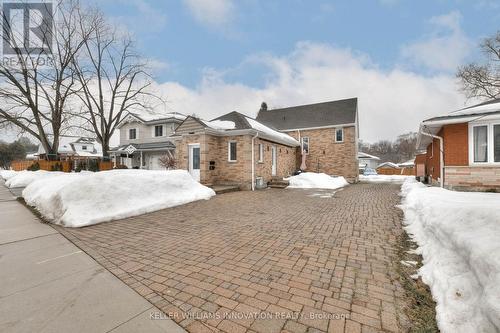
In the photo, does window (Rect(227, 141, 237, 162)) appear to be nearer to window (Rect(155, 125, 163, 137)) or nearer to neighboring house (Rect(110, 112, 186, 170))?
neighboring house (Rect(110, 112, 186, 170))

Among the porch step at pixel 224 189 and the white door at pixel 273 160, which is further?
the white door at pixel 273 160

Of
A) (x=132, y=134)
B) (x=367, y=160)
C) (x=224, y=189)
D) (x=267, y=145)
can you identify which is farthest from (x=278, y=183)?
(x=367, y=160)

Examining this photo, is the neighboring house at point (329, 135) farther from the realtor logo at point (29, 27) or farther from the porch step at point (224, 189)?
the realtor logo at point (29, 27)

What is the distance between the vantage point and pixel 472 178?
7.91 meters

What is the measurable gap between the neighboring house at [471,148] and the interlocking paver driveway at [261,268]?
15.5ft

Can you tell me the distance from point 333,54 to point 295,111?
7.44 meters

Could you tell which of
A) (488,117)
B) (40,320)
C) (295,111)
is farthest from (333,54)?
(40,320)

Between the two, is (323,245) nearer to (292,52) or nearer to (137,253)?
(137,253)

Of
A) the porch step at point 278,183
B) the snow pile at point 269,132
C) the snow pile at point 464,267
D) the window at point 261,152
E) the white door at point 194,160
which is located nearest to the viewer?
the snow pile at point 464,267

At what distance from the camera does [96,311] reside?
214cm

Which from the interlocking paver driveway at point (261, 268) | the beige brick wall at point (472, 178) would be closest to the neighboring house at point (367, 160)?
the beige brick wall at point (472, 178)

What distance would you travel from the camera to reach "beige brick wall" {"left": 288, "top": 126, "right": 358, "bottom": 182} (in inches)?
719

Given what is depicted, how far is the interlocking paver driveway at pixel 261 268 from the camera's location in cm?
204

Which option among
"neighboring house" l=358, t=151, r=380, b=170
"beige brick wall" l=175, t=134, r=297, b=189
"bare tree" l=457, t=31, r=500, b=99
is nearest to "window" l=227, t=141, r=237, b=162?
"beige brick wall" l=175, t=134, r=297, b=189
